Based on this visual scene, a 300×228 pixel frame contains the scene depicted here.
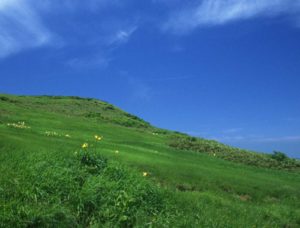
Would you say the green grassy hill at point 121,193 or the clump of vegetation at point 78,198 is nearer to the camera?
the clump of vegetation at point 78,198

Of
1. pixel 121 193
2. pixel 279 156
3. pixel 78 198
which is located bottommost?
pixel 78 198

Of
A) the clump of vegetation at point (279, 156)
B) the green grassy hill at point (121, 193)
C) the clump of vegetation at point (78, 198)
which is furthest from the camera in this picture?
the clump of vegetation at point (279, 156)

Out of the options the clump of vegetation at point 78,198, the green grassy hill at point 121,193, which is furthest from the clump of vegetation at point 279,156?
the clump of vegetation at point 78,198

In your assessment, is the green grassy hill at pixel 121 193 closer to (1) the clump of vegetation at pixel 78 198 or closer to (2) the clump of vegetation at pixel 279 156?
(1) the clump of vegetation at pixel 78 198

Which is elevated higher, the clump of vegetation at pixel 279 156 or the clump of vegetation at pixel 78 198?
the clump of vegetation at pixel 279 156

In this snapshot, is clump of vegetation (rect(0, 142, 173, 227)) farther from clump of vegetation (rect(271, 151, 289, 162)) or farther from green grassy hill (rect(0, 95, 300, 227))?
clump of vegetation (rect(271, 151, 289, 162))

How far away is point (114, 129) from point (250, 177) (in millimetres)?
19555

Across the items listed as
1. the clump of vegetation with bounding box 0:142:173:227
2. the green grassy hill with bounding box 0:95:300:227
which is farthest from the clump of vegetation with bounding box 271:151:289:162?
the clump of vegetation with bounding box 0:142:173:227

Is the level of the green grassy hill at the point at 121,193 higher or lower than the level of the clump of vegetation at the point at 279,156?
lower

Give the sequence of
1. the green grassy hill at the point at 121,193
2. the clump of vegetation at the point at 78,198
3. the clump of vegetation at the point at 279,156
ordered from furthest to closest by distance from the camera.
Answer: the clump of vegetation at the point at 279,156 < the green grassy hill at the point at 121,193 < the clump of vegetation at the point at 78,198

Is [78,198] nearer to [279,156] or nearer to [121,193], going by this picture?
[121,193]

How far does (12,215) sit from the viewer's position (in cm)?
1165

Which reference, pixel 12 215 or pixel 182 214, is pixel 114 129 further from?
pixel 12 215

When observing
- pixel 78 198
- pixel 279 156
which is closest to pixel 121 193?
pixel 78 198
